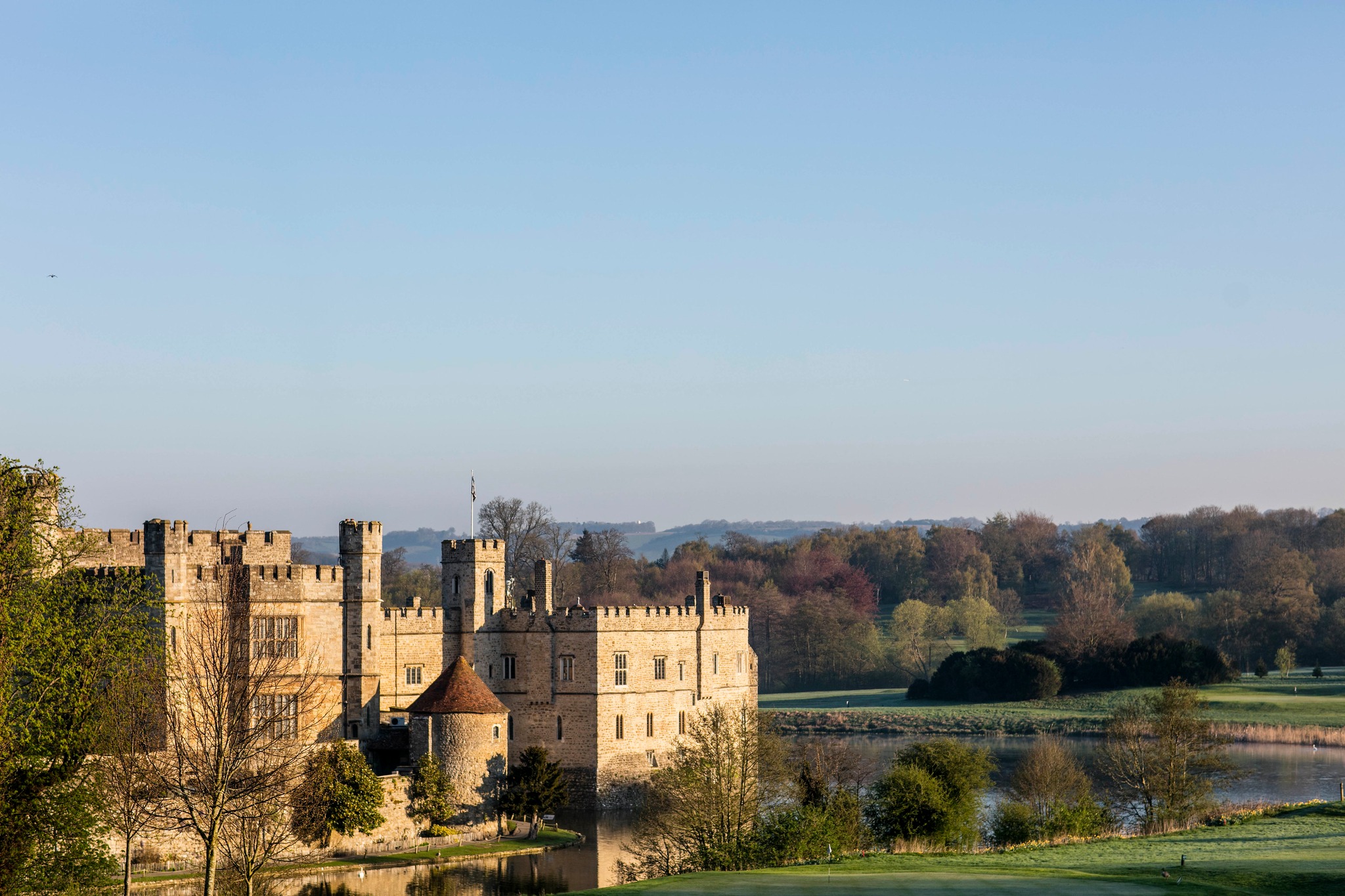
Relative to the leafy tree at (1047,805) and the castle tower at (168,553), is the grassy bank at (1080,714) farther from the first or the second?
the castle tower at (168,553)

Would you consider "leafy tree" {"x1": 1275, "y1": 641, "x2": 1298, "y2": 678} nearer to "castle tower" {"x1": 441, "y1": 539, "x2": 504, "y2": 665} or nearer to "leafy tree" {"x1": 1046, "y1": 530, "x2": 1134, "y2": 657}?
"leafy tree" {"x1": 1046, "y1": 530, "x2": 1134, "y2": 657}

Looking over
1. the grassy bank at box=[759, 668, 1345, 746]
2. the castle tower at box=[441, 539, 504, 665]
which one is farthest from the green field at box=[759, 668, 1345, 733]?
the castle tower at box=[441, 539, 504, 665]

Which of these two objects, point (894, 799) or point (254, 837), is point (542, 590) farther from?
point (254, 837)

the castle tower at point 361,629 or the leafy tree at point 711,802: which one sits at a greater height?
the castle tower at point 361,629

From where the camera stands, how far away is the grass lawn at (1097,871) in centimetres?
2731

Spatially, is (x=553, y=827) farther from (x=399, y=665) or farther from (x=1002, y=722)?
(x=1002, y=722)

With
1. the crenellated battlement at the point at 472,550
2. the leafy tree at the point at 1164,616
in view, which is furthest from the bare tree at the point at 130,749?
the leafy tree at the point at 1164,616

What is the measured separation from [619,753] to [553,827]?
6.41 meters

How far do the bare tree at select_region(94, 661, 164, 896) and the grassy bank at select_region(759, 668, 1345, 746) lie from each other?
55117 millimetres

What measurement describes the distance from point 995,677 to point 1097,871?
72816 mm

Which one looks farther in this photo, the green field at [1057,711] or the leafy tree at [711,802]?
the green field at [1057,711]

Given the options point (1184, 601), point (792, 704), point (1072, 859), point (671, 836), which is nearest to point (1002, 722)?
point (792, 704)

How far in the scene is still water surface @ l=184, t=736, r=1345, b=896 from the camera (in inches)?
1542

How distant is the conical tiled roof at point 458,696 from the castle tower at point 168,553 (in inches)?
353
